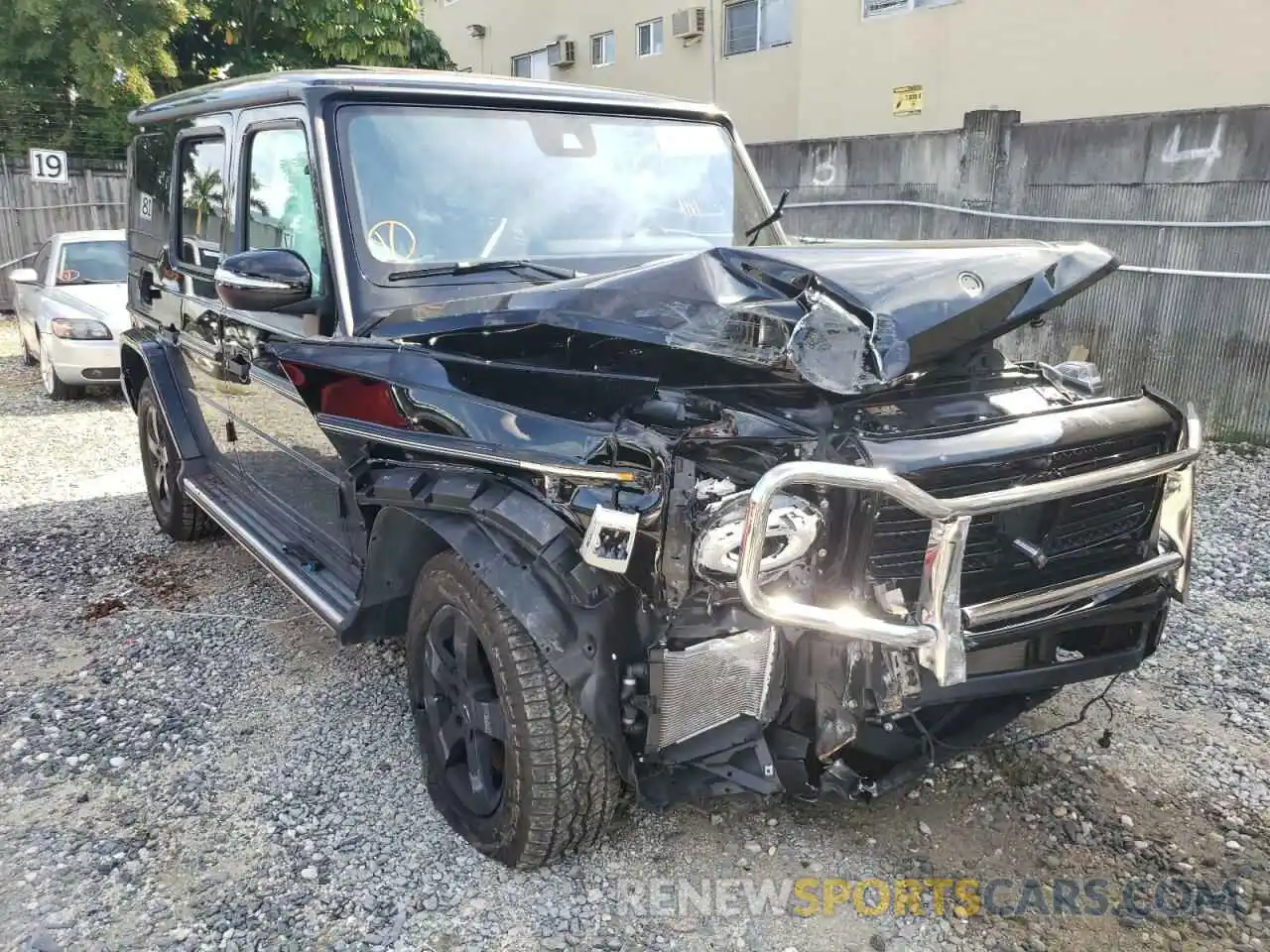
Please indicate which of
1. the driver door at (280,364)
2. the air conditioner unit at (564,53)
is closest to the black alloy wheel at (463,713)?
the driver door at (280,364)

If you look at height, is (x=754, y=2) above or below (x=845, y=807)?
above

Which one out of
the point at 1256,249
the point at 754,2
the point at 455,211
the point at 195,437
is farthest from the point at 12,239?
the point at 1256,249

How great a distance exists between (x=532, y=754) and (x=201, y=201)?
318cm

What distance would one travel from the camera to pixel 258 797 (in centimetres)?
309

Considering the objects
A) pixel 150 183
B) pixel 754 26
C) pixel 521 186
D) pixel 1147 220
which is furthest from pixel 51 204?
pixel 1147 220

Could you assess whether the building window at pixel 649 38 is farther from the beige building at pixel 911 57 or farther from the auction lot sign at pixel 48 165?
the auction lot sign at pixel 48 165

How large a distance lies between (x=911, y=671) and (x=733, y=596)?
0.44m

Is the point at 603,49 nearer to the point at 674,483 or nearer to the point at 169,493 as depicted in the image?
the point at 169,493

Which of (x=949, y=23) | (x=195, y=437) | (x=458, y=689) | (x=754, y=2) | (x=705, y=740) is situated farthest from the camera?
(x=754, y=2)

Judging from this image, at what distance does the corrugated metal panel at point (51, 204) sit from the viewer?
1495 cm

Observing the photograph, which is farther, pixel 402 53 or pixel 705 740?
pixel 402 53

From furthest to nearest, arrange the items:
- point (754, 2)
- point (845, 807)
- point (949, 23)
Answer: point (754, 2)
point (949, 23)
point (845, 807)

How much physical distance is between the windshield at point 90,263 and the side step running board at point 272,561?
6.14 meters

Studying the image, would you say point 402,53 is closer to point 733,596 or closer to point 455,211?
point 455,211
